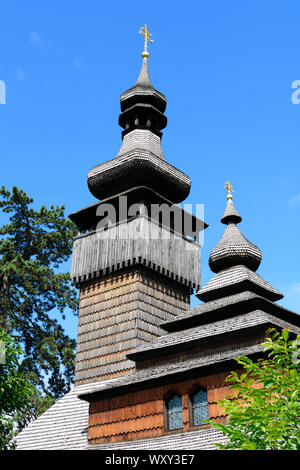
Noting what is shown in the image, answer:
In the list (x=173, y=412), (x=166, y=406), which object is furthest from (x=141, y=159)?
(x=173, y=412)

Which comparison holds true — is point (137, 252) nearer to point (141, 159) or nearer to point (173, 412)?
point (141, 159)

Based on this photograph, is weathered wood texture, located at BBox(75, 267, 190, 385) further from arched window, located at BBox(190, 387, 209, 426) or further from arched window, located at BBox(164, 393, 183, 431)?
arched window, located at BBox(190, 387, 209, 426)

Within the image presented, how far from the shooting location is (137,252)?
24.4 meters

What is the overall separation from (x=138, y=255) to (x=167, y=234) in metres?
2.38

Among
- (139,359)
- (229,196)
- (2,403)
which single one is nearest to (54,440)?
(139,359)

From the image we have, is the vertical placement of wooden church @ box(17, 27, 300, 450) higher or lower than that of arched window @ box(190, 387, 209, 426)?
higher

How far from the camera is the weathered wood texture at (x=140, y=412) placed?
15602 mm

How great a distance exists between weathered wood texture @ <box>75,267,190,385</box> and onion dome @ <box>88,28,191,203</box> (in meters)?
4.64

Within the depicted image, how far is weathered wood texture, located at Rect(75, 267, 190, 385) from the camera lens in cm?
2325

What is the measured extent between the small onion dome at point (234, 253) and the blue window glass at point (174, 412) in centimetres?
644

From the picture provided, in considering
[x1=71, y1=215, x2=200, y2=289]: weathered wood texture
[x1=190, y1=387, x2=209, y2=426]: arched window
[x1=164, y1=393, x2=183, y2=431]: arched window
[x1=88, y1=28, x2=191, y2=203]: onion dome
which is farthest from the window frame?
Result: [x1=88, y1=28, x2=191, y2=203]: onion dome

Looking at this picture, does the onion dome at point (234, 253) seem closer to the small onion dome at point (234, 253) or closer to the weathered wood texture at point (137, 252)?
the small onion dome at point (234, 253)

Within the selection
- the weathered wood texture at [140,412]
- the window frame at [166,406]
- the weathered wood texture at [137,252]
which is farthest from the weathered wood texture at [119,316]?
the window frame at [166,406]
